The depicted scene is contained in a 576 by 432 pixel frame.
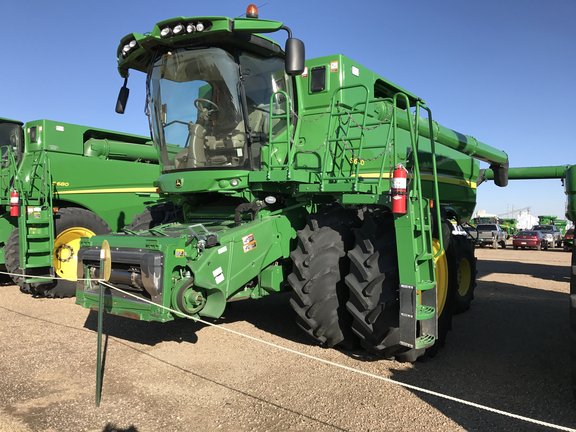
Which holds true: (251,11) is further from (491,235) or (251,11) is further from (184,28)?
(491,235)

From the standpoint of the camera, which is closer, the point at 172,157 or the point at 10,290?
the point at 172,157

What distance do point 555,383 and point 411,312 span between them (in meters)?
1.38

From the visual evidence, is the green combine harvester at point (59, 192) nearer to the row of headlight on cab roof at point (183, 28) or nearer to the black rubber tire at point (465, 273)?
the row of headlight on cab roof at point (183, 28)

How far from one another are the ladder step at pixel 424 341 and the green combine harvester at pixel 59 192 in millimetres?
4740

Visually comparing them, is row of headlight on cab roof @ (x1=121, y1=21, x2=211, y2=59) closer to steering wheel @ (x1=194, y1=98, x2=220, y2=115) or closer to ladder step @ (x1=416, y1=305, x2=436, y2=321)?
steering wheel @ (x1=194, y1=98, x2=220, y2=115)

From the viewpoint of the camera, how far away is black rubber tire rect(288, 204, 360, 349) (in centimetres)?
455

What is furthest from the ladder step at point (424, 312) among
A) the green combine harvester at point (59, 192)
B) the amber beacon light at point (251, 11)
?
the green combine harvester at point (59, 192)

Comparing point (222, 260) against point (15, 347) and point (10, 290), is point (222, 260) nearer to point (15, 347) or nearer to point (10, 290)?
point (15, 347)

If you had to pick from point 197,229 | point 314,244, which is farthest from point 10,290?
point 314,244

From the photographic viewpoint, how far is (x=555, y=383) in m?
3.98

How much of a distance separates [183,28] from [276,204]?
217cm

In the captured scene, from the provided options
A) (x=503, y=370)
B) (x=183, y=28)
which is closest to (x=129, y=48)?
(x=183, y=28)

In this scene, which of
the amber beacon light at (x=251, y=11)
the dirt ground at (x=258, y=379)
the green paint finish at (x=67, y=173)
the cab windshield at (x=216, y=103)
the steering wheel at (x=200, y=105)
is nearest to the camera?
the dirt ground at (x=258, y=379)

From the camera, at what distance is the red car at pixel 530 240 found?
83.6ft
